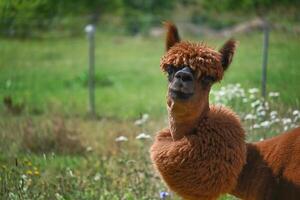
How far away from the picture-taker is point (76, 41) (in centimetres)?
2277

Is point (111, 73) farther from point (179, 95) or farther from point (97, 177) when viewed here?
point (179, 95)

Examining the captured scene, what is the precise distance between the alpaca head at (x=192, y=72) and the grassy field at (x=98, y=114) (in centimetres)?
195

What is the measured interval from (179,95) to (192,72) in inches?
7.3

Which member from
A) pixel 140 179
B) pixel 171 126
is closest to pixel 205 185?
pixel 171 126

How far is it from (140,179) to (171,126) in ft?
7.35

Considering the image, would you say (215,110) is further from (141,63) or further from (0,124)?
(141,63)

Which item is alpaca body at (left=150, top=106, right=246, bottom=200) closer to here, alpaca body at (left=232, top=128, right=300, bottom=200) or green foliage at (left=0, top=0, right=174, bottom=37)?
alpaca body at (left=232, top=128, right=300, bottom=200)

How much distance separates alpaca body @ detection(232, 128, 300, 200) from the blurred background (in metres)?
1.50

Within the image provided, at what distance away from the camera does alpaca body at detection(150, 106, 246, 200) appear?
14.8ft

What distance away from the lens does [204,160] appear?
4500mm

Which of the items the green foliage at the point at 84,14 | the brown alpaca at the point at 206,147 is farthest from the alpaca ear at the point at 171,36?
the green foliage at the point at 84,14

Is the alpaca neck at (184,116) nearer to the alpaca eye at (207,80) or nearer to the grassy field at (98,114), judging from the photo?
the alpaca eye at (207,80)

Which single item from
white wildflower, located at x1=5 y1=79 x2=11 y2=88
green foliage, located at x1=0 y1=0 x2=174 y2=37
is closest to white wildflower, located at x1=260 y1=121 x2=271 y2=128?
Result: white wildflower, located at x1=5 y1=79 x2=11 y2=88

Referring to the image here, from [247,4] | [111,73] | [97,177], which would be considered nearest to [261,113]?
[97,177]
